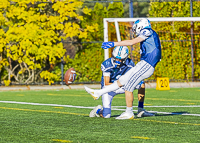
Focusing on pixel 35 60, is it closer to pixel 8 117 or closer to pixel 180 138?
pixel 8 117

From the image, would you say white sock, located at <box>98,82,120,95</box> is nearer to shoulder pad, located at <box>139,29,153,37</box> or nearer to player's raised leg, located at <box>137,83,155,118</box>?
player's raised leg, located at <box>137,83,155,118</box>

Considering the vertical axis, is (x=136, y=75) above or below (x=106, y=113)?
above

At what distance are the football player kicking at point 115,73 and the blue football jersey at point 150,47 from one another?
1.98 ft

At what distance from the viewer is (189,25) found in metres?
19.7

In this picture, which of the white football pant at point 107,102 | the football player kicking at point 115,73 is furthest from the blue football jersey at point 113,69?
the white football pant at point 107,102

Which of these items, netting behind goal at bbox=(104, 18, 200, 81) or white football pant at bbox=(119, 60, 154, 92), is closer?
white football pant at bbox=(119, 60, 154, 92)

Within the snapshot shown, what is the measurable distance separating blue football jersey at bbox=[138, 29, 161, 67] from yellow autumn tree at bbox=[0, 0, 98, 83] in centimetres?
1035

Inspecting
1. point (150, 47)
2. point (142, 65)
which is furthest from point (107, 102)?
point (150, 47)

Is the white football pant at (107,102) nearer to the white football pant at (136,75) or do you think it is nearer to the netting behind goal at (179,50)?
the white football pant at (136,75)

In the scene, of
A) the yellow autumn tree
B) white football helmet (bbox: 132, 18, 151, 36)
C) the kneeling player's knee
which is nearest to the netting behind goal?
the yellow autumn tree

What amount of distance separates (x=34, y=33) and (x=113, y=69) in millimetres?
9628

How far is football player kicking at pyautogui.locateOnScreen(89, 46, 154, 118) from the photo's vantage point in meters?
8.43

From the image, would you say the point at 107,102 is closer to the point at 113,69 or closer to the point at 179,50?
the point at 113,69

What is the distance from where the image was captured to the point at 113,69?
28.2 feet
